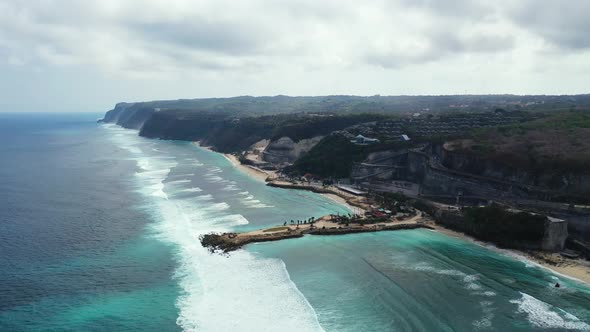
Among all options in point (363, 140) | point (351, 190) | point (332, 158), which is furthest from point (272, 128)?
point (351, 190)

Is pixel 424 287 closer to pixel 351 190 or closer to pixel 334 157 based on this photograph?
pixel 351 190

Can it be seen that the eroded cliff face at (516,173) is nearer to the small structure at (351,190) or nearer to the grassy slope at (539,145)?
the grassy slope at (539,145)

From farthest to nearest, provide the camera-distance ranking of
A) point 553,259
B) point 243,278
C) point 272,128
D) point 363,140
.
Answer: point 272,128, point 363,140, point 553,259, point 243,278

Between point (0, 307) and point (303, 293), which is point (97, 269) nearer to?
point (0, 307)

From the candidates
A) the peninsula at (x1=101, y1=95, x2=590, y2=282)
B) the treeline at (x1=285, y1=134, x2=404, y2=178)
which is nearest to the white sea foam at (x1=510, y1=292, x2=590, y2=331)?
the peninsula at (x1=101, y1=95, x2=590, y2=282)

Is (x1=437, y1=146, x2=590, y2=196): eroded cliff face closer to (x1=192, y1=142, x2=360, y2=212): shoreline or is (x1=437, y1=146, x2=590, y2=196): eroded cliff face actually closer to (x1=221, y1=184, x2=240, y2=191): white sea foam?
(x1=192, y1=142, x2=360, y2=212): shoreline

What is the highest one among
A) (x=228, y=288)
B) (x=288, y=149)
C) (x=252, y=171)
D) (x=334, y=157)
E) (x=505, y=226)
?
(x=334, y=157)
